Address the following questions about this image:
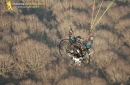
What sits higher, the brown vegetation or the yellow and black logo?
the yellow and black logo

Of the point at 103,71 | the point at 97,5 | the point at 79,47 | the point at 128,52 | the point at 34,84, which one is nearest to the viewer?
the point at 79,47

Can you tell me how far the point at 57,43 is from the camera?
5294 centimetres

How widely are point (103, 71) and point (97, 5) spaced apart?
27591mm

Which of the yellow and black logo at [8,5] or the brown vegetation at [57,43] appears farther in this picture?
the yellow and black logo at [8,5]

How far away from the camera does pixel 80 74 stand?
148 feet

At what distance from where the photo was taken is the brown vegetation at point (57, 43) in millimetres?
42031

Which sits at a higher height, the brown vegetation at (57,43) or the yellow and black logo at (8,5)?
the yellow and black logo at (8,5)

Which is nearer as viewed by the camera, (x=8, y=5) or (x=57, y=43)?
(x=57, y=43)

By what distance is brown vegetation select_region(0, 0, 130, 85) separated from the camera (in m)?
42.0

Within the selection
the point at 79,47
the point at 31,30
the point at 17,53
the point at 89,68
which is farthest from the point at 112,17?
the point at 79,47

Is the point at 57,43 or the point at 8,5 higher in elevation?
the point at 8,5

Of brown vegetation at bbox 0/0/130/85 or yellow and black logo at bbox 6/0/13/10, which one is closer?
brown vegetation at bbox 0/0/130/85

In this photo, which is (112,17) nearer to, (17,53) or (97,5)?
(97,5)

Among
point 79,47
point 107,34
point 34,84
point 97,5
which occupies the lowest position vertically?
point 34,84
